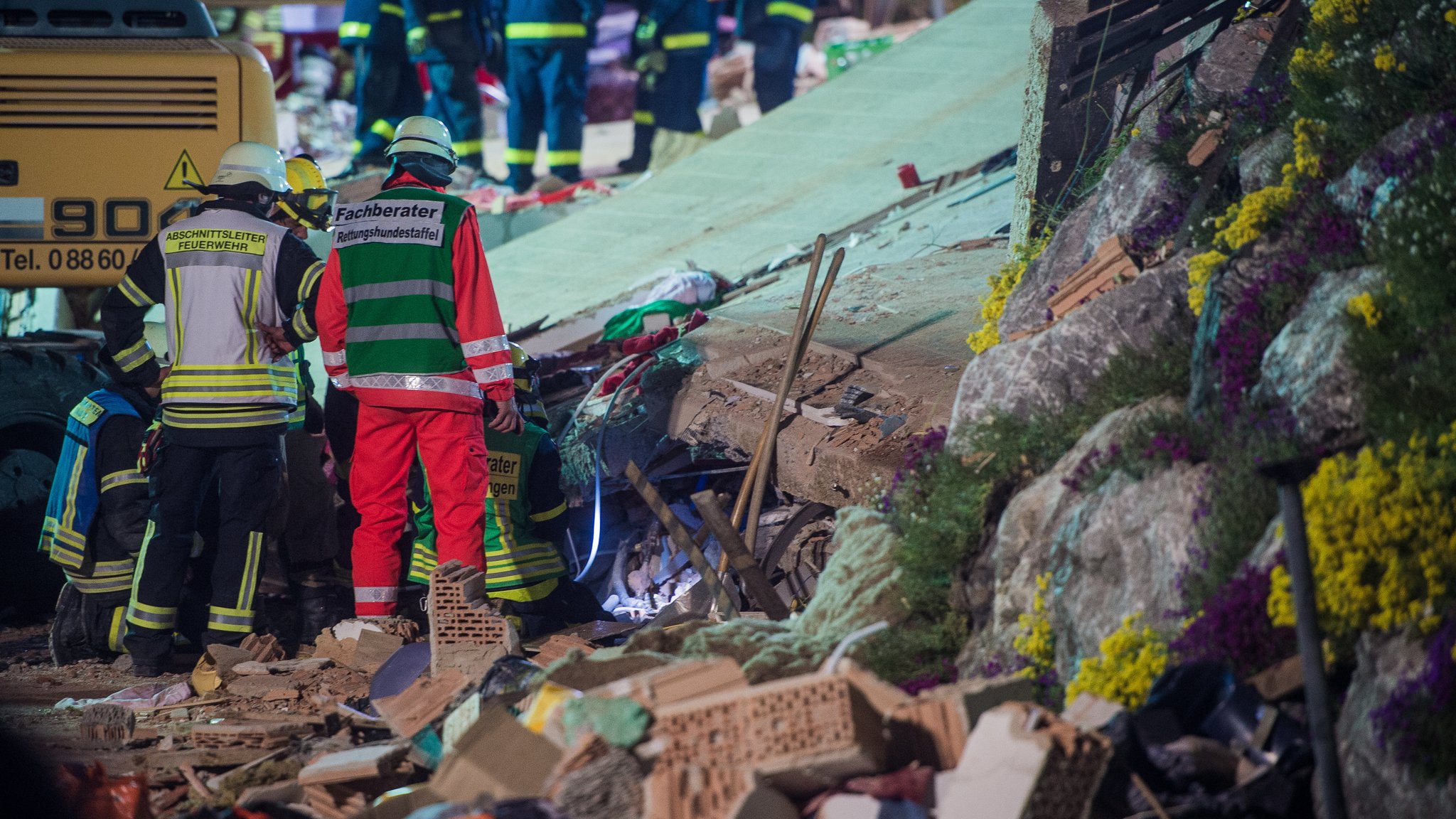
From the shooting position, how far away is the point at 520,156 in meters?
11.4

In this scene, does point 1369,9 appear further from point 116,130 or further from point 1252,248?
point 116,130

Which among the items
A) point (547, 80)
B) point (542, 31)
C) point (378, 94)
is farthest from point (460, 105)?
point (542, 31)

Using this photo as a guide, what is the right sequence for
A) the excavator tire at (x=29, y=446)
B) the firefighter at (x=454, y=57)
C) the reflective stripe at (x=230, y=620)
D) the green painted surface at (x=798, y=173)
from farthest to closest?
1. the firefighter at (x=454, y=57)
2. the green painted surface at (x=798, y=173)
3. the excavator tire at (x=29, y=446)
4. the reflective stripe at (x=230, y=620)

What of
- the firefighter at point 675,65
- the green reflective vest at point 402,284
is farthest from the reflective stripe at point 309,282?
the firefighter at point 675,65

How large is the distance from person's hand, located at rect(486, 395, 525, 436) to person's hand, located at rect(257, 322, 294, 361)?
0.95 metres

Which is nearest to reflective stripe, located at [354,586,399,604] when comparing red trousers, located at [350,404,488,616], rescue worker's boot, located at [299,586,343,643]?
red trousers, located at [350,404,488,616]

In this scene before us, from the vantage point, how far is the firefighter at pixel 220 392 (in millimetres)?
5527

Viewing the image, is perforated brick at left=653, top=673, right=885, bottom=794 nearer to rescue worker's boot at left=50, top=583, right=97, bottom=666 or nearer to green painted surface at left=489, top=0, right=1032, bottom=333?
rescue worker's boot at left=50, top=583, right=97, bottom=666

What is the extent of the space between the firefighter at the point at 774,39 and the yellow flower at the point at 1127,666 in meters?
9.57

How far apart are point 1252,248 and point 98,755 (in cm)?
407

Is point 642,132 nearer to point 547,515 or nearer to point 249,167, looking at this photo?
point 249,167

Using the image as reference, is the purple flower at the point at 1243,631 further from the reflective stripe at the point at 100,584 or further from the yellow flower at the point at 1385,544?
the reflective stripe at the point at 100,584

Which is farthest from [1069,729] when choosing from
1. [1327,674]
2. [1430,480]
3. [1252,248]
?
[1252,248]

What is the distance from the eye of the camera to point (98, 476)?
574 cm
